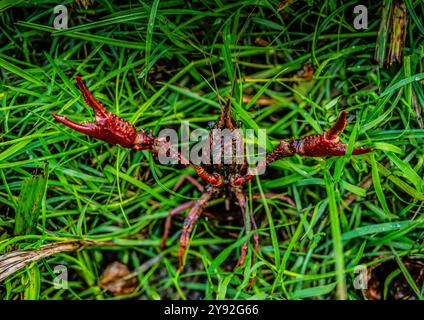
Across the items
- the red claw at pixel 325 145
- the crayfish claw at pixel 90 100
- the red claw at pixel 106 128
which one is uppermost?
the crayfish claw at pixel 90 100

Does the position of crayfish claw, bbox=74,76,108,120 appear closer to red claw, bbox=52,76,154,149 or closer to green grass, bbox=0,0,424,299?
red claw, bbox=52,76,154,149

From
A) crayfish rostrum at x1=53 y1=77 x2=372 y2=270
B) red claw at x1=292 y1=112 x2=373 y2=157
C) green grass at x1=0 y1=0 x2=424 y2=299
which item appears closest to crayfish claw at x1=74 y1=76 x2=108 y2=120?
crayfish rostrum at x1=53 y1=77 x2=372 y2=270

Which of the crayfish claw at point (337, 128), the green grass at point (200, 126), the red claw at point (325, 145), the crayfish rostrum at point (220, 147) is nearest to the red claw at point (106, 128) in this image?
the crayfish rostrum at point (220, 147)

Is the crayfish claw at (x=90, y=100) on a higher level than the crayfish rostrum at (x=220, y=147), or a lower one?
higher

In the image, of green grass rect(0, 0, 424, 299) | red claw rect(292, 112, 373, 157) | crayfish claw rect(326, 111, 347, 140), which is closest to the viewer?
crayfish claw rect(326, 111, 347, 140)

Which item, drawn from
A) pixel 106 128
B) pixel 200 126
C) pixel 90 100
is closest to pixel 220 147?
pixel 200 126

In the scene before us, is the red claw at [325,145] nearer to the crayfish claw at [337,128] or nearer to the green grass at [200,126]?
the crayfish claw at [337,128]

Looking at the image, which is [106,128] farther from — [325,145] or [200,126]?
[325,145]
